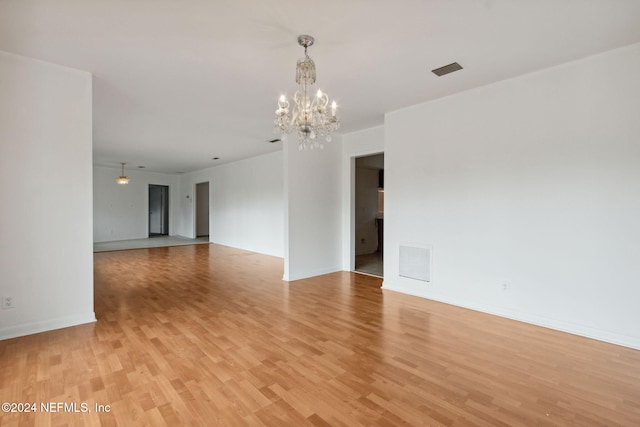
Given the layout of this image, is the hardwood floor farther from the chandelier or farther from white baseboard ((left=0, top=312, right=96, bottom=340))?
the chandelier

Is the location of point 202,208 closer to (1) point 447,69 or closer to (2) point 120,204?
(2) point 120,204

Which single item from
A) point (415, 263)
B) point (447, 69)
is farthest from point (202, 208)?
point (447, 69)

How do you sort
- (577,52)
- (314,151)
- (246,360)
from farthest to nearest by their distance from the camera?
(314,151) < (577,52) < (246,360)

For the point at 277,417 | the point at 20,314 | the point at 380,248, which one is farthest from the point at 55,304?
the point at 380,248

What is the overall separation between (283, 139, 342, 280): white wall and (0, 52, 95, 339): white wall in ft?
9.26

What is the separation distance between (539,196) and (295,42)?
2.96m

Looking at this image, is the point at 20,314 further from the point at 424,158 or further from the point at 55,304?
the point at 424,158

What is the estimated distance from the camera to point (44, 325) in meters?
2.97

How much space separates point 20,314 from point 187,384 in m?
2.10

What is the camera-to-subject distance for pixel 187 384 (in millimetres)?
2111

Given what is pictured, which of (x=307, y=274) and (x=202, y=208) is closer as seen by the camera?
(x=307, y=274)

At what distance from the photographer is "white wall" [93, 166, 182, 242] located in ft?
34.1

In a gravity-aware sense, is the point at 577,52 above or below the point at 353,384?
above

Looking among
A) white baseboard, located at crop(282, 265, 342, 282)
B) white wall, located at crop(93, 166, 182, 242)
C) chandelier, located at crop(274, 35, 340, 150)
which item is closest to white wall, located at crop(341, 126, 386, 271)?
white baseboard, located at crop(282, 265, 342, 282)
